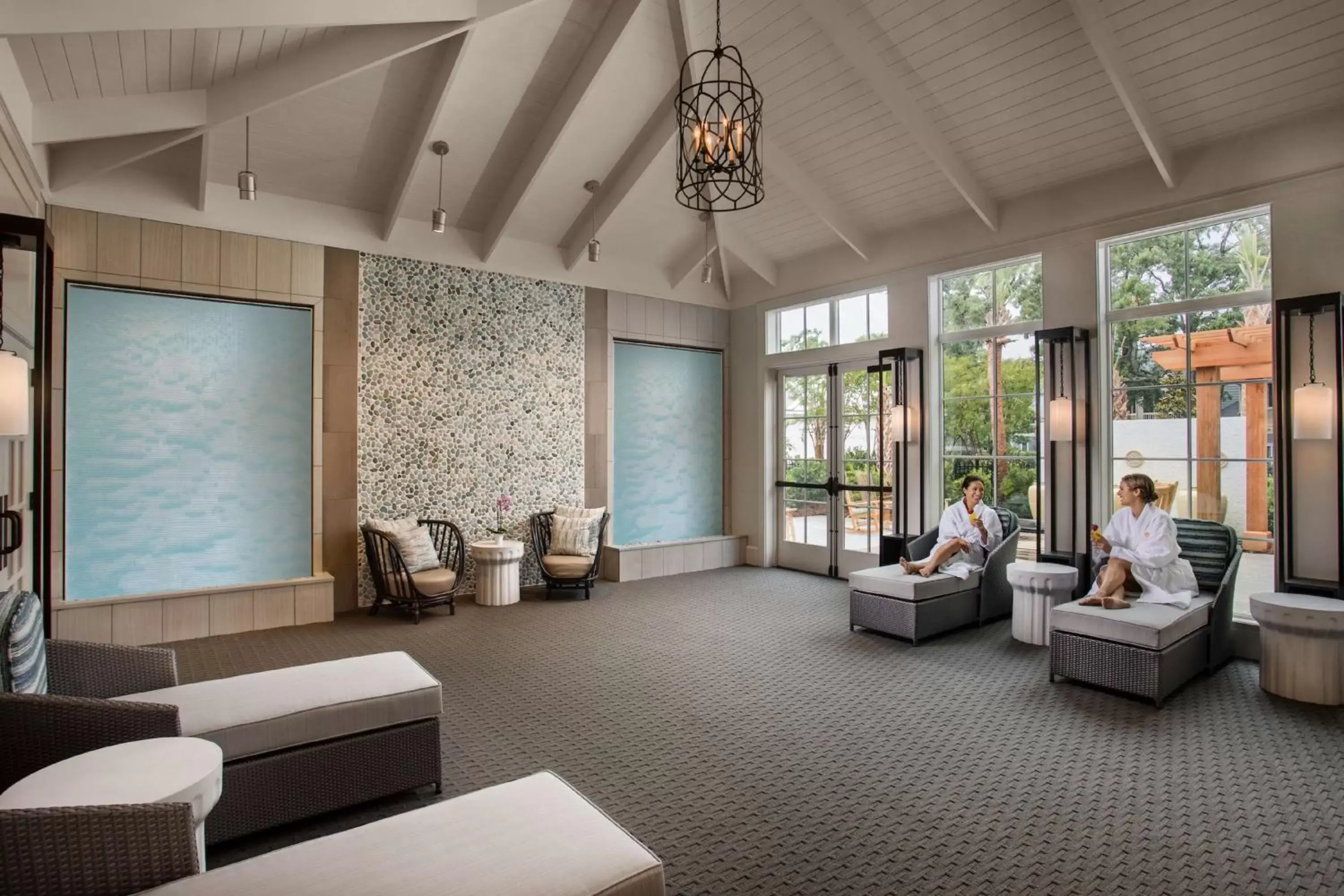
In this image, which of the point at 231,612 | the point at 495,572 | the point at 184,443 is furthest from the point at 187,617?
the point at 495,572

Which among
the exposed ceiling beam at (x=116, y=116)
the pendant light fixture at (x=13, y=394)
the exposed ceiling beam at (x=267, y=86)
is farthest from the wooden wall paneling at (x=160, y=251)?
the pendant light fixture at (x=13, y=394)

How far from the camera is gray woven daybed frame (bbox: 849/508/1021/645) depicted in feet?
17.6

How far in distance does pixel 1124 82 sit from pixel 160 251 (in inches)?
275

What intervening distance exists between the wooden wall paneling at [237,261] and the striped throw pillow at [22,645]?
401 centimetres

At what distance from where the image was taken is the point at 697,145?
9.49ft

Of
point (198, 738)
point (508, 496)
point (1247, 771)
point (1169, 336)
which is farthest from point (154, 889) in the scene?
point (1169, 336)

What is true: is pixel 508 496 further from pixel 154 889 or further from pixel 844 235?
pixel 154 889

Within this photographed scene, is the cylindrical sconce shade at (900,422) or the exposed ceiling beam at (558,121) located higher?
the exposed ceiling beam at (558,121)

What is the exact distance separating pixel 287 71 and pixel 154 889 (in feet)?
15.6

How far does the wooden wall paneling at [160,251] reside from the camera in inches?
218

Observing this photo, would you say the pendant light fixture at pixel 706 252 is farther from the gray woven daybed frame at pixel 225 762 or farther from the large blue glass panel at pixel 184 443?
the gray woven daybed frame at pixel 225 762

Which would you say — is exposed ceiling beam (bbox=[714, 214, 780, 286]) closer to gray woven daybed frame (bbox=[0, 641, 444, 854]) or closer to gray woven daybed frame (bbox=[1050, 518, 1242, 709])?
gray woven daybed frame (bbox=[1050, 518, 1242, 709])

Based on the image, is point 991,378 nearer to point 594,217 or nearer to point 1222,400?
point 1222,400

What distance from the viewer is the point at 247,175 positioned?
197 inches
